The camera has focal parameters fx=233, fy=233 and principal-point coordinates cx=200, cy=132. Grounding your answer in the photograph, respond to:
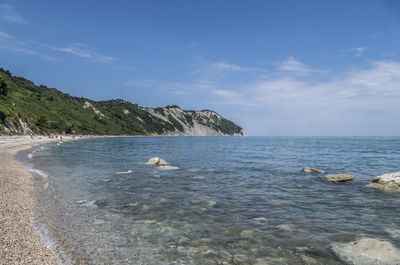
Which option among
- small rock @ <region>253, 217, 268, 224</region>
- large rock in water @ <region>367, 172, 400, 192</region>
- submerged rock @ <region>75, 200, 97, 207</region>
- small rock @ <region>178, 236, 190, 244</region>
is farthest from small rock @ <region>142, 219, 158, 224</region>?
large rock in water @ <region>367, 172, 400, 192</region>

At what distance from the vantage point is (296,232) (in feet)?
33.1

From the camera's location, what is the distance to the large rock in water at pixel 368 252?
7.77m

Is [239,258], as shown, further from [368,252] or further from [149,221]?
[149,221]

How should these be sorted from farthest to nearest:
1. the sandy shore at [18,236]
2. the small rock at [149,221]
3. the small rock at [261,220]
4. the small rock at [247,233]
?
the small rock at [261,220]
the small rock at [149,221]
the small rock at [247,233]
the sandy shore at [18,236]

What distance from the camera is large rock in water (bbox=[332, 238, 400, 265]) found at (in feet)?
25.5

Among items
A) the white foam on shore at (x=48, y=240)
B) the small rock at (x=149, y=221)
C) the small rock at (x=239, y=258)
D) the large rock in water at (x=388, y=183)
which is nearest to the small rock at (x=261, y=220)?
the small rock at (x=239, y=258)

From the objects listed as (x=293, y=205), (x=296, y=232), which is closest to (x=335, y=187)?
(x=293, y=205)

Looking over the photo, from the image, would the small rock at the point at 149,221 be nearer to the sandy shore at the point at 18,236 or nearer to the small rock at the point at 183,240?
the small rock at the point at 183,240

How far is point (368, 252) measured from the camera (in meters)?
8.30

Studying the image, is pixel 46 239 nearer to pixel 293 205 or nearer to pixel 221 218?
pixel 221 218

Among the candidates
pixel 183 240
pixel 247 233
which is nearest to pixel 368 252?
pixel 247 233

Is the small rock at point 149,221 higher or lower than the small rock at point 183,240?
lower

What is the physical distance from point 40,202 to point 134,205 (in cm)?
543

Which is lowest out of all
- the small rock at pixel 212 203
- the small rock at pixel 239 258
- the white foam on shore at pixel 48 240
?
the small rock at pixel 212 203
